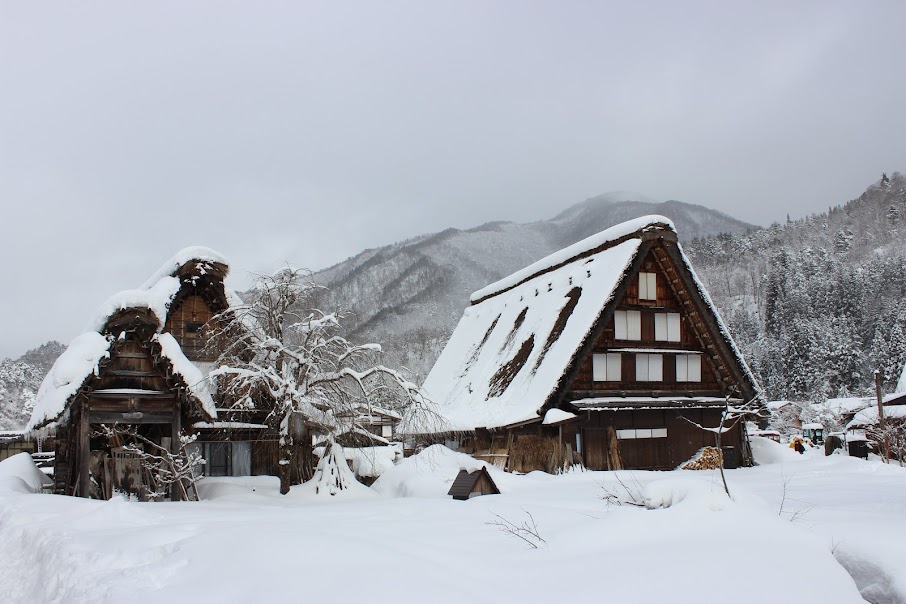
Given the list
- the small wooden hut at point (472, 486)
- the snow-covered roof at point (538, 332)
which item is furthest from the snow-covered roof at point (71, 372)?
the snow-covered roof at point (538, 332)

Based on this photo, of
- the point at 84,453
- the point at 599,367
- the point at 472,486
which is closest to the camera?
the point at 472,486

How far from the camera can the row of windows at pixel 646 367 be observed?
958 inches

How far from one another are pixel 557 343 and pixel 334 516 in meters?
13.1

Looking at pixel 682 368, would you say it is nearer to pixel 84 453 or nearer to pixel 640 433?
pixel 640 433

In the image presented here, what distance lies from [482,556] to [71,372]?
12855 mm

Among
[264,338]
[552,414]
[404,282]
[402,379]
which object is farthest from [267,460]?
[404,282]

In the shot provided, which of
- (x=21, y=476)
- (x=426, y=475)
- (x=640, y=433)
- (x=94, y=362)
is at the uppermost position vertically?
(x=94, y=362)

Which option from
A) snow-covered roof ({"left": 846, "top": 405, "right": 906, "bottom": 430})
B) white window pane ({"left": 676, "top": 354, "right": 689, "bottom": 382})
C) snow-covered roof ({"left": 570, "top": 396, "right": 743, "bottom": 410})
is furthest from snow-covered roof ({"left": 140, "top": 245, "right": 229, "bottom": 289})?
snow-covered roof ({"left": 846, "top": 405, "right": 906, "bottom": 430})

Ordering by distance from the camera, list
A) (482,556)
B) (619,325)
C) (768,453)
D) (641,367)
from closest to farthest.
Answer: (482,556)
(619,325)
(641,367)
(768,453)

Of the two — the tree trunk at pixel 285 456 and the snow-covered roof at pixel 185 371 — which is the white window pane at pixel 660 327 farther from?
the snow-covered roof at pixel 185 371

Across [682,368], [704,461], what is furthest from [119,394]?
[704,461]

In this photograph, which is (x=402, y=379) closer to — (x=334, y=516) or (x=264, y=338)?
(x=264, y=338)

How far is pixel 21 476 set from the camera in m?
19.0

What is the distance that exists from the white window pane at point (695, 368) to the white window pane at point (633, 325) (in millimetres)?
2441
